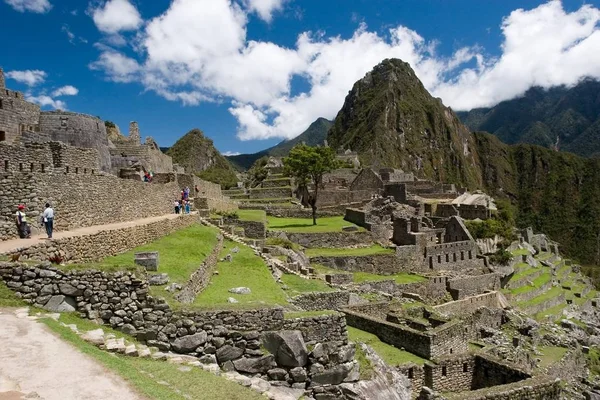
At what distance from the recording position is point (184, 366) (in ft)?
23.9

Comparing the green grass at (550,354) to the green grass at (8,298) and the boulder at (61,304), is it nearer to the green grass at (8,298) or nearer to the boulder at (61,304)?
the boulder at (61,304)

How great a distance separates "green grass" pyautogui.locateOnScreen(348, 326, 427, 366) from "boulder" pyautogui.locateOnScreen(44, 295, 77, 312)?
8341mm

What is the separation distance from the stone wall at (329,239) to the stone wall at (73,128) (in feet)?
44.7

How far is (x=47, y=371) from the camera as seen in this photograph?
18.7 feet

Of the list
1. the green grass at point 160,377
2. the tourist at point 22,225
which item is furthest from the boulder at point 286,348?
the tourist at point 22,225

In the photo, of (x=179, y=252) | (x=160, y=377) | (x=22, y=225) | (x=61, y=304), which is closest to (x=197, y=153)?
(x=179, y=252)

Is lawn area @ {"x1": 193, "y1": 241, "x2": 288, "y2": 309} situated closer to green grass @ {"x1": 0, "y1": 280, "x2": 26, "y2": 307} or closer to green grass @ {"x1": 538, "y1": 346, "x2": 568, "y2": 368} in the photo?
green grass @ {"x1": 0, "y1": 280, "x2": 26, "y2": 307}

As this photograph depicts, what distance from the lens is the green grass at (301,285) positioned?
16.6 meters

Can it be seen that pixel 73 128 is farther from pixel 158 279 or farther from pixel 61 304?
pixel 61 304

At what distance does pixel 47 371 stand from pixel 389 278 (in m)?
22.0

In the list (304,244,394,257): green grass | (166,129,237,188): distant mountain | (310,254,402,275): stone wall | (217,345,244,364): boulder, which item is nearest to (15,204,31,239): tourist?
(217,345,244,364): boulder

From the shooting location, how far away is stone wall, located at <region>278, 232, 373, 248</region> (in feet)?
98.0

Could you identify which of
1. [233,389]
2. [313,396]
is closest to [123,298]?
[233,389]

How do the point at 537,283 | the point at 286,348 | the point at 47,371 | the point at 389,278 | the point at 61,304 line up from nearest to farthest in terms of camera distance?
the point at 47,371
the point at 61,304
the point at 286,348
the point at 389,278
the point at 537,283
